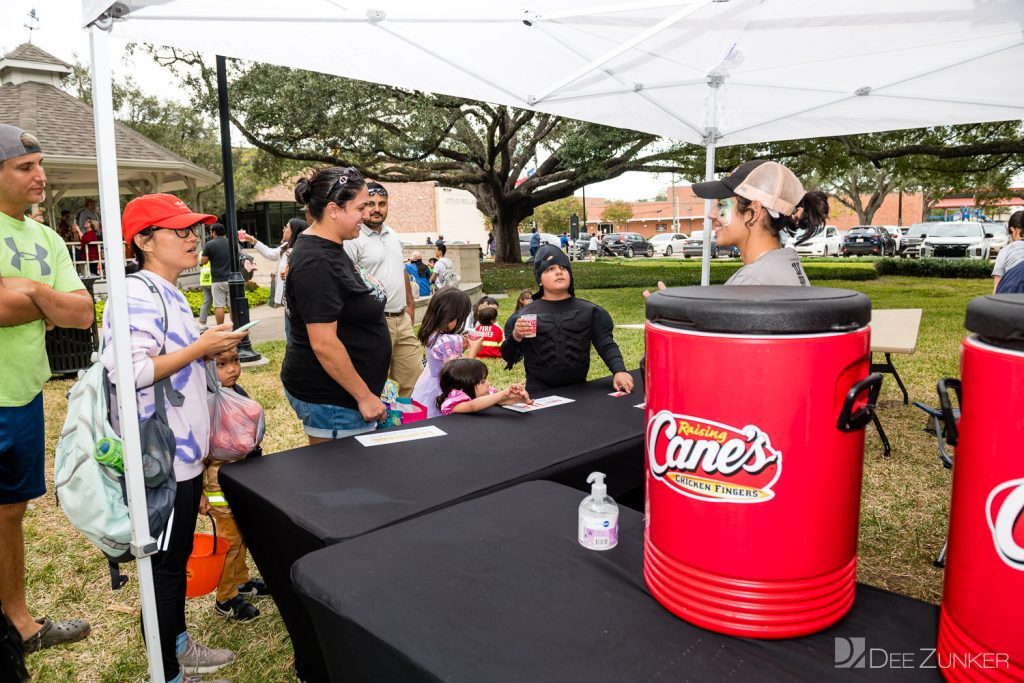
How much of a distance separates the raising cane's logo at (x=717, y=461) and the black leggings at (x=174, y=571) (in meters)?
1.78

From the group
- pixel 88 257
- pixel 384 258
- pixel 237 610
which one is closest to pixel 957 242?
pixel 384 258

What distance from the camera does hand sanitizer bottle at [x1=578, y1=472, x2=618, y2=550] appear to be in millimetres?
1224

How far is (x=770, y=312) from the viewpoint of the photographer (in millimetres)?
834

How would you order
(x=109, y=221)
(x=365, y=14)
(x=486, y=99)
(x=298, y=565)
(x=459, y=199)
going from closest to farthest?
(x=298, y=565) < (x=109, y=221) < (x=365, y=14) < (x=486, y=99) < (x=459, y=199)

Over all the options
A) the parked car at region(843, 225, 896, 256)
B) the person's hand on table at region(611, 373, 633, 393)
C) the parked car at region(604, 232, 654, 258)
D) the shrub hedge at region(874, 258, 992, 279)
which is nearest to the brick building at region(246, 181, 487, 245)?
the parked car at region(604, 232, 654, 258)

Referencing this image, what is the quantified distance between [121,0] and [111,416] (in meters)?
1.25

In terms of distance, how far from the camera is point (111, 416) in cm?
203

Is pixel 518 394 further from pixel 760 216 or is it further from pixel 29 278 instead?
pixel 29 278

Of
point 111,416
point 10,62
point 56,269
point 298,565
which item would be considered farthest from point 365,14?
point 10,62

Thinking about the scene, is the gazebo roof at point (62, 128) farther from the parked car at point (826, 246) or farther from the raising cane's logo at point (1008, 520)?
the parked car at point (826, 246)

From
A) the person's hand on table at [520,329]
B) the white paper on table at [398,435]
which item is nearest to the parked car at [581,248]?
the person's hand on table at [520,329]

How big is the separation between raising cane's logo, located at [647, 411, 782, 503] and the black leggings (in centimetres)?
178

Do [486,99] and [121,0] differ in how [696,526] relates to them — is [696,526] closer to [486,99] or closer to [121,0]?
[121,0]

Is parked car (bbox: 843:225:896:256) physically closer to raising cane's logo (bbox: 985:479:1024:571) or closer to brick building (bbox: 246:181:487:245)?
brick building (bbox: 246:181:487:245)
